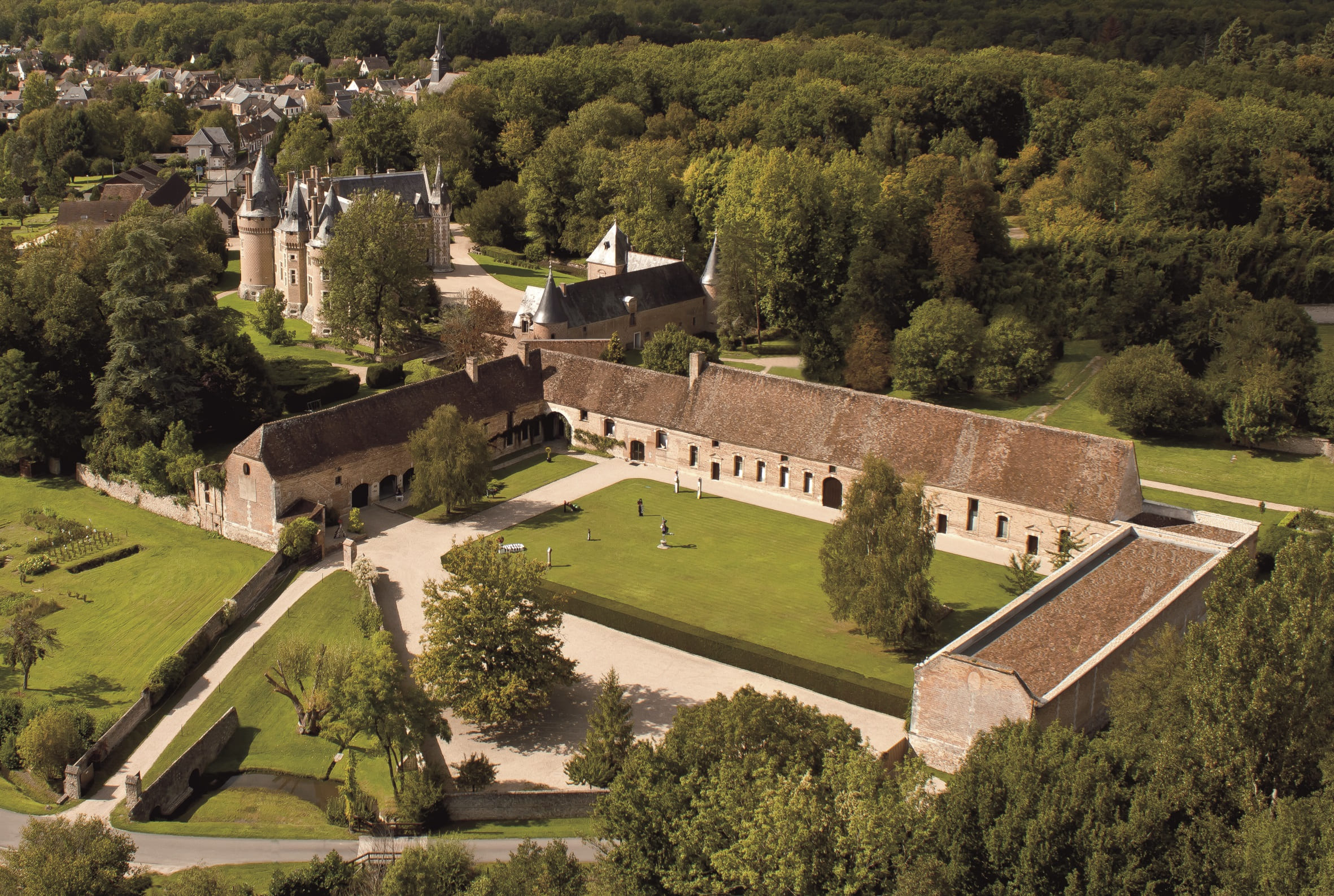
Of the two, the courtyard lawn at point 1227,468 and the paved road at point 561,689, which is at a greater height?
the courtyard lawn at point 1227,468

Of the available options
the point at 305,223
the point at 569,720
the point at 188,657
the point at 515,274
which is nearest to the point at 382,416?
the point at 188,657

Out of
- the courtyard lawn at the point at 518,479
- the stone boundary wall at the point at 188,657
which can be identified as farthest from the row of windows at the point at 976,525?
the stone boundary wall at the point at 188,657

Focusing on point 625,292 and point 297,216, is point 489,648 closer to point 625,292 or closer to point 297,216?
point 625,292

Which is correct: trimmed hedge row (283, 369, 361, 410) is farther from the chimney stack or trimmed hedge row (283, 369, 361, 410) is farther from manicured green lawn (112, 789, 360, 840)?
manicured green lawn (112, 789, 360, 840)

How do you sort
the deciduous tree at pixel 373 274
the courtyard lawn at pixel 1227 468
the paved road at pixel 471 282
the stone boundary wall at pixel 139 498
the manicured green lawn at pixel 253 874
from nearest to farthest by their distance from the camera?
the manicured green lawn at pixel 253 874
the stone boundary wall at pixel 139 498
the courtyard lawn at pixel 1227 468
the deciduous tree at pixel 373 274
the paved road at pixel 471 282

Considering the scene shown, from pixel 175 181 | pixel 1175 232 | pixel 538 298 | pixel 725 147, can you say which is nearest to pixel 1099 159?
pixel 1175 232

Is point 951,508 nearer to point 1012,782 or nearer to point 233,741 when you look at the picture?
point 1012,782

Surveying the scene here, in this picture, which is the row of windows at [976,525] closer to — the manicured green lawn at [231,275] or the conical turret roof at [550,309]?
the conical turret roof at [550,309]

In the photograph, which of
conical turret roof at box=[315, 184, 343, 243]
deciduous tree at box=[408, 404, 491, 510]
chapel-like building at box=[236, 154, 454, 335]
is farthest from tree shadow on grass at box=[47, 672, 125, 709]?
conical turret roof at box=[315, 184, 343, 243]
